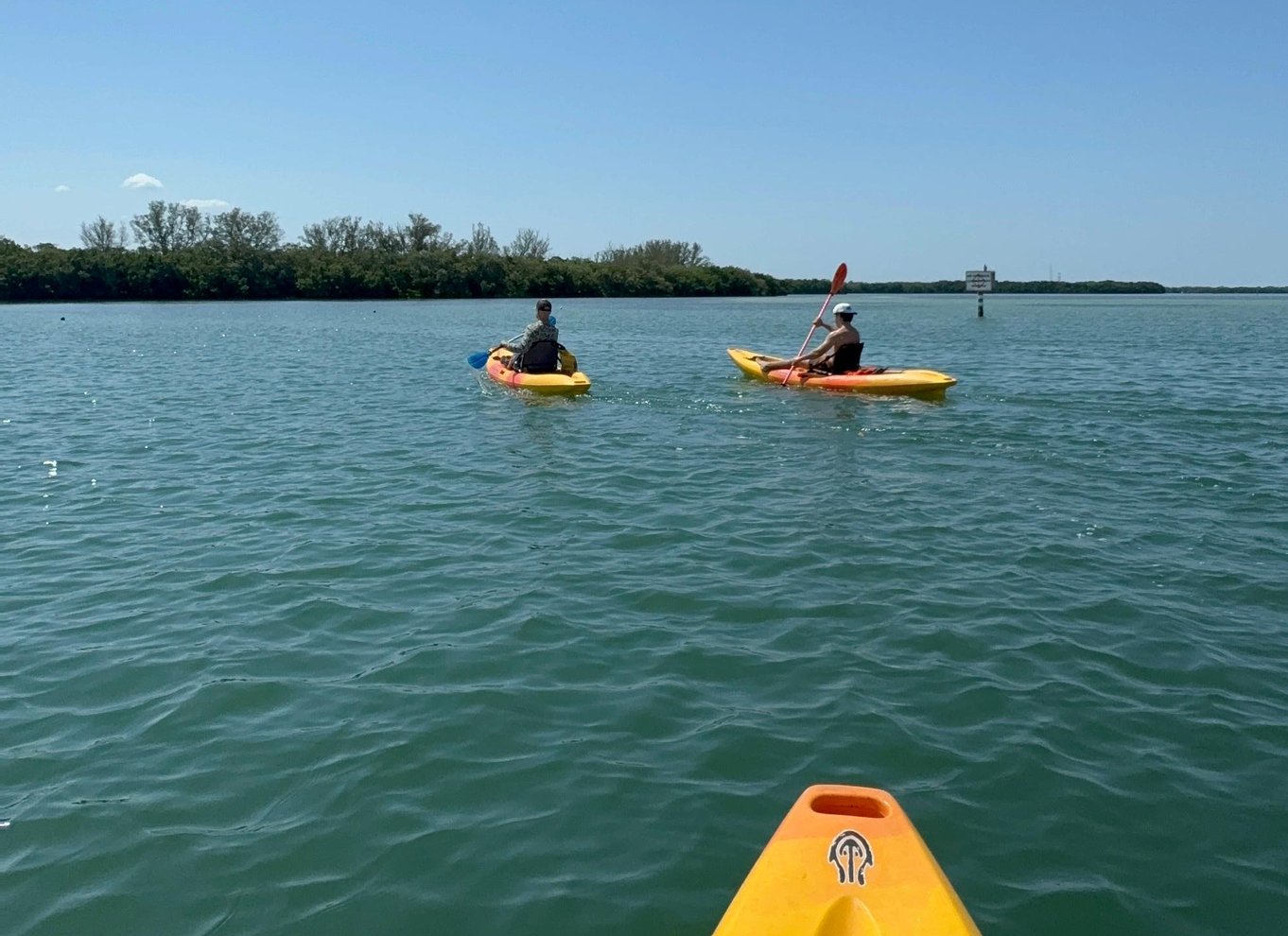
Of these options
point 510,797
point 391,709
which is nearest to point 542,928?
point 510,797

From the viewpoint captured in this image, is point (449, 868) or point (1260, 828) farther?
point (1260, 828)

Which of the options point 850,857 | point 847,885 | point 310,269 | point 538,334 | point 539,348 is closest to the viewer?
point 847,885

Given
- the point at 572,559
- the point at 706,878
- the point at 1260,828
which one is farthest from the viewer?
the point at 572,559

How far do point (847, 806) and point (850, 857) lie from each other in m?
0.32

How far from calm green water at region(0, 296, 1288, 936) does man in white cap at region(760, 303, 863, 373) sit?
3778 millimetres

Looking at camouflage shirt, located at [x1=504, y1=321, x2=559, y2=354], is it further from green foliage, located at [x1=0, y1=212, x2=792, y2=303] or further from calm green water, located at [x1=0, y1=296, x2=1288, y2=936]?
green foliage, located at [x1=0, y1=212, x2=792, y2=303]

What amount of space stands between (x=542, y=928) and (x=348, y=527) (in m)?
5.23

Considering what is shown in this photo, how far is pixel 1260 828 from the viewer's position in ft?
12.8

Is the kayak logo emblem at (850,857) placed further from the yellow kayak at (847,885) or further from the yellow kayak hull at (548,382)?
the yellow kayak hull at (548,382)

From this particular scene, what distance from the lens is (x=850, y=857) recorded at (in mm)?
3172

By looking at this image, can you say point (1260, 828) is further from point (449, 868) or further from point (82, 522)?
point (82, 522)

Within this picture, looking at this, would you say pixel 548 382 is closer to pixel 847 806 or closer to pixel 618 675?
pixel 618 675

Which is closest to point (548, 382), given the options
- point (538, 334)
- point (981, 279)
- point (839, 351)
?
point (538, 334)

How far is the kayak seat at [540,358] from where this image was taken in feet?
51.8
